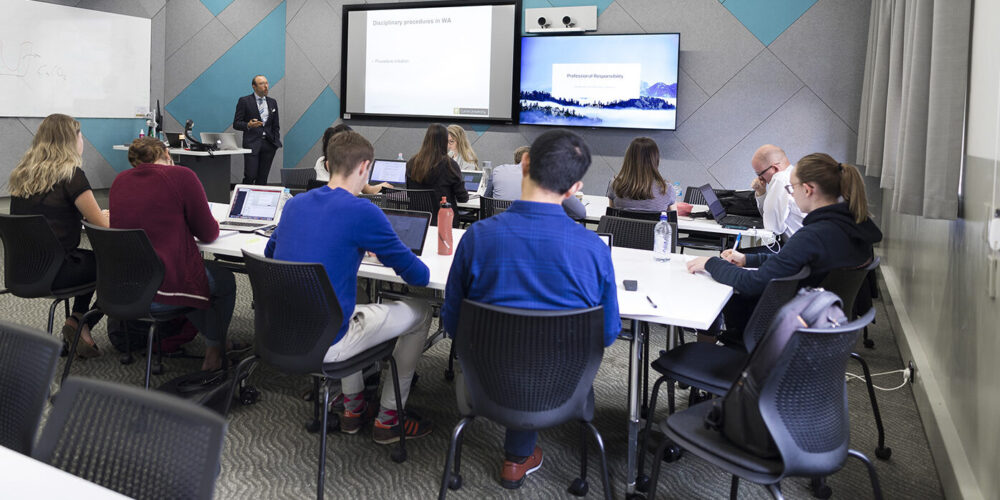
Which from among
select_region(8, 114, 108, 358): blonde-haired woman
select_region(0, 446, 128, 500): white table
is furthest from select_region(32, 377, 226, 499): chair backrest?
select_region(8, 114, 108, 358): blonde-haired woman

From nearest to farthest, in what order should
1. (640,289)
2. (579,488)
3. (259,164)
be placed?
(579,488), (640,289), (259,164)

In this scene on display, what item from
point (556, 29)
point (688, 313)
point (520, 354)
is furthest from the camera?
point (556, 29)

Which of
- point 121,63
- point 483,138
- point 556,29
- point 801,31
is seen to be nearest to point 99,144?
point 121,63

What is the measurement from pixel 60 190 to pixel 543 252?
281cm

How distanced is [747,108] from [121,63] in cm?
775

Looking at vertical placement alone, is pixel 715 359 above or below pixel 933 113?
below

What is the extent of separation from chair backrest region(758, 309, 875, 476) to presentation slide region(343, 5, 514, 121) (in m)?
7.29

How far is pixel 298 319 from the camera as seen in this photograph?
101 inches

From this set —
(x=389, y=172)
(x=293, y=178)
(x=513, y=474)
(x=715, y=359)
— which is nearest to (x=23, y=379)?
(x=513, y=474)

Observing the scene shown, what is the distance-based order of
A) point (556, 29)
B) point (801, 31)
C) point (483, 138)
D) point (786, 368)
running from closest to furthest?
point (786, 368), point (801, 31), point (556, 29), point (483, 138)

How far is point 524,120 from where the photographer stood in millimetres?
8820

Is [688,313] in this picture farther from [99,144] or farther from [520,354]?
[99,144]

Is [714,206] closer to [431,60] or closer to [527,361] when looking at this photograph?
[527,361]

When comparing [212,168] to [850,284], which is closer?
[850,284]
